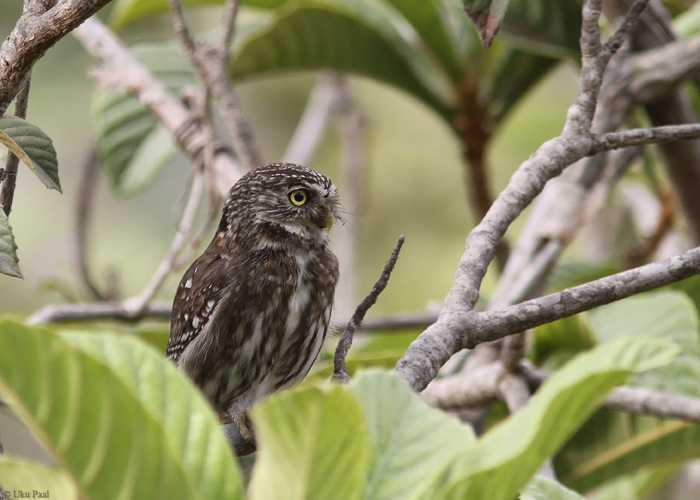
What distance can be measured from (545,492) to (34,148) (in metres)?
1.23

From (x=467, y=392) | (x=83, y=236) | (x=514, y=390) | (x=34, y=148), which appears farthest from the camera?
(x=83, y=236)

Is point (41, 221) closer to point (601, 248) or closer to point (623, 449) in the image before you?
point (601, 248)

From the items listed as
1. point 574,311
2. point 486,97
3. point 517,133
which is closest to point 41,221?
point 517,133

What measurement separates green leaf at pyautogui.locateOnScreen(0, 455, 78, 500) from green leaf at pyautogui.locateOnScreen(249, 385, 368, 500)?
292 mm

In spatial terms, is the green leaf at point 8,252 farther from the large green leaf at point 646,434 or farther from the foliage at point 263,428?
the large green leaf at point 646,434

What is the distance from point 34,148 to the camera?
1728mm

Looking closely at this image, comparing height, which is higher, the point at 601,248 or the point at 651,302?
the point at 601,248

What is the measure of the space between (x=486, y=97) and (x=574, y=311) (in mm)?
2678

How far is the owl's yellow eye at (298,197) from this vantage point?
3145 millimetres

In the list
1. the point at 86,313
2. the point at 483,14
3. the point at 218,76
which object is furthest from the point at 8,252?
the point at 86,313

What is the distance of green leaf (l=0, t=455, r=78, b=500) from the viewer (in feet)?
4.13

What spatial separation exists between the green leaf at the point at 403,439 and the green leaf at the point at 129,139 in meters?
3.07

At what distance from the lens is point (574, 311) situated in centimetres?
188

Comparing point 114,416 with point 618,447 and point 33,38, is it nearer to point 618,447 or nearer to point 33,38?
point 33,38
